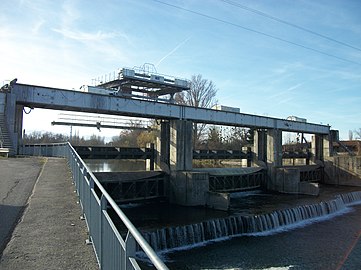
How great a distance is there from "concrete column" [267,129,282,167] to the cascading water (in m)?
11.2

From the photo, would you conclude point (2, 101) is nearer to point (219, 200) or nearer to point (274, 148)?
point (219, 200)

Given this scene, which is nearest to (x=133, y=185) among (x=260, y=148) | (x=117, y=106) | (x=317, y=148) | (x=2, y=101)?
(x=117, y=106)

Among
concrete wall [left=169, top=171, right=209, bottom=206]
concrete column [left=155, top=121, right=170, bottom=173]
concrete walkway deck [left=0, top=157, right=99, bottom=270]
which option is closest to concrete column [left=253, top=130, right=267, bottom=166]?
concrete column [left=155, top=121, right=170, bottom=173]

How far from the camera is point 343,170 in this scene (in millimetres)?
→ 41625

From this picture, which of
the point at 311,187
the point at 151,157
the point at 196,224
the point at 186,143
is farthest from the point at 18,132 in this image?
the point at 311,187

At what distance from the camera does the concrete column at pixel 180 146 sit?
26.5 metres

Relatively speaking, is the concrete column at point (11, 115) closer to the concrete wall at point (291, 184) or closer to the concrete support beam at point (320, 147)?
the concrete wall at point (291, 184)

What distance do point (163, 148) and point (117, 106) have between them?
19.2 ft

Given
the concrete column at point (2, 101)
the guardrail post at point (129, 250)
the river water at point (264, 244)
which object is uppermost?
the concrete column at point (2, 101)

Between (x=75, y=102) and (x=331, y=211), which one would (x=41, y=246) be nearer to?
(x=75, y=102)

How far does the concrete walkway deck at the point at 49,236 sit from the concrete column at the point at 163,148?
17266 millimetres

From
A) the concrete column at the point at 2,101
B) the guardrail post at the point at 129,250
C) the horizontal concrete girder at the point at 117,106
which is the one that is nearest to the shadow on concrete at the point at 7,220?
the guardrail post at the point at 129,250

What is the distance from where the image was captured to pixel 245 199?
2750 centimetres

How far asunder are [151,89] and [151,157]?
1925 cm
